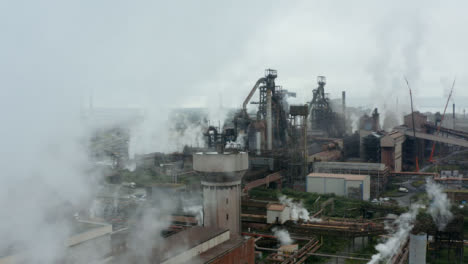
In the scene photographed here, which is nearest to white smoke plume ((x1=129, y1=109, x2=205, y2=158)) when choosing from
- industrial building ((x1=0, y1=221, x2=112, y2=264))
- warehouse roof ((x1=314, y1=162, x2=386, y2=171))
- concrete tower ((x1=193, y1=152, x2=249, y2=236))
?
warehouse roof ((x1=314, y1=162, x2=386, y2=171))

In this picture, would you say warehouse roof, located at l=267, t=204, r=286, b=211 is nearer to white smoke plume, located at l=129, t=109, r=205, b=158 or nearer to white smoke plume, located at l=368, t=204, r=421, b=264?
white smoke plume, located at l=368, t=204, r=421, b=264

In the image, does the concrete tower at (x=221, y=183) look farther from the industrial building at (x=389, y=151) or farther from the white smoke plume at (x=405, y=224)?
the industrial building at (x=389, y=151)

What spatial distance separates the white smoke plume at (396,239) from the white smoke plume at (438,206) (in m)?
1.61

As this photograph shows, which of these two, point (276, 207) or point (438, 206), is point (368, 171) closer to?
point (438, 206)

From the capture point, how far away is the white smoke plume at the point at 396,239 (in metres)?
25.3

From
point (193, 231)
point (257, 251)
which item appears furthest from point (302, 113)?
point (193, 231)

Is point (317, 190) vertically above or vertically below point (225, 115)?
below

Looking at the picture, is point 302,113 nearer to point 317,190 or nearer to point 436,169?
point 317,190

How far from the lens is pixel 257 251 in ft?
87.4

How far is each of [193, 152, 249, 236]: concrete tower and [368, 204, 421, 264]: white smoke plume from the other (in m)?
8.46

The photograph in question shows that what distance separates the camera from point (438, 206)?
30.0 meters

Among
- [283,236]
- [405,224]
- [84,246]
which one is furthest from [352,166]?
[84,246]

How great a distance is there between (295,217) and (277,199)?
6.88 meters

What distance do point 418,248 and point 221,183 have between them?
37.1ft
